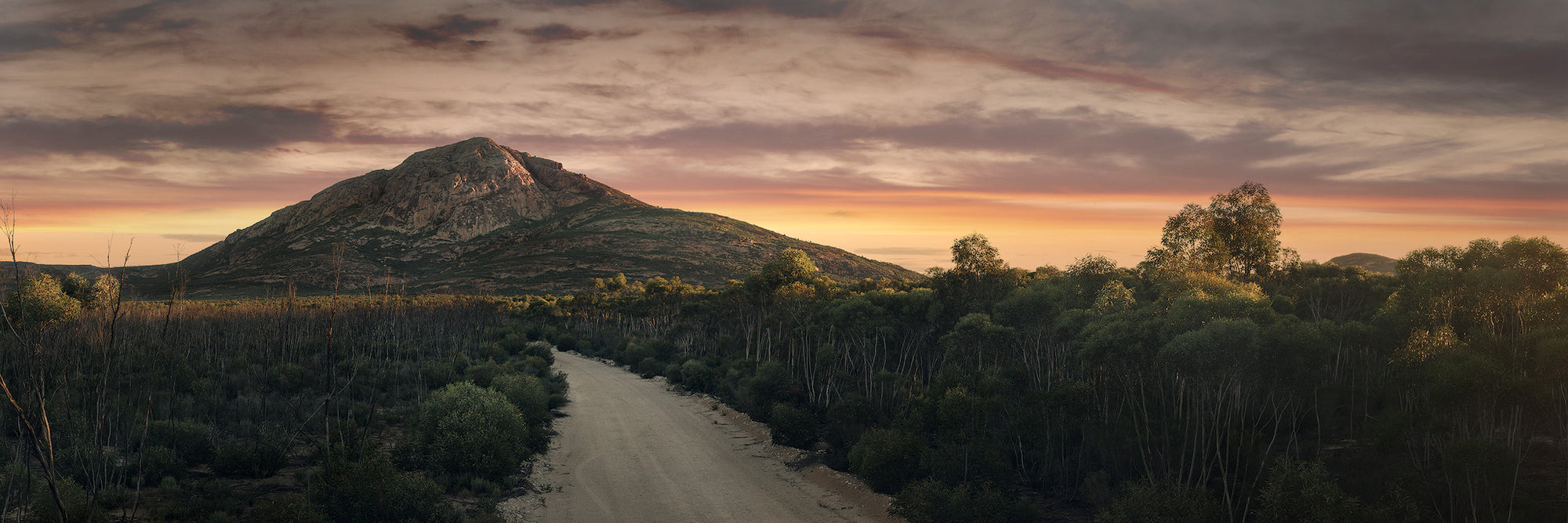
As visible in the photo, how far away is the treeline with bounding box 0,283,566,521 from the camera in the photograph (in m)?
18.0

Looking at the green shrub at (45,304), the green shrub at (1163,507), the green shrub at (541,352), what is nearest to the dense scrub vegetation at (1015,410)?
the green shrub at (1163,507)

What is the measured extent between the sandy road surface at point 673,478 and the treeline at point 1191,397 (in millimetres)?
2238

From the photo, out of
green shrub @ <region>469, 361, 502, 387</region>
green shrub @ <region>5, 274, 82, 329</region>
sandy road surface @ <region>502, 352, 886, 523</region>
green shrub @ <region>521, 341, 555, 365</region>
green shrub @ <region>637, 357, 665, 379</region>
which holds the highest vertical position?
green shrub @ <region>5, 274, 82, 329</region>

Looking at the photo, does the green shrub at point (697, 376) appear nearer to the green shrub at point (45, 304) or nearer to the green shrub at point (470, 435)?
the green shrub at point (470, 435)

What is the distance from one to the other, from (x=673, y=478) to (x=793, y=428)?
725cm

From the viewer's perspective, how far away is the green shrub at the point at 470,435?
2675 cm

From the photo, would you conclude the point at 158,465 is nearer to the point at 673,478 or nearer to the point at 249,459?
the point at 249,459

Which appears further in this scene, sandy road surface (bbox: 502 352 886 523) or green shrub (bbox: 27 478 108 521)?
sandy road surface (bbox: 502 352 886 523)

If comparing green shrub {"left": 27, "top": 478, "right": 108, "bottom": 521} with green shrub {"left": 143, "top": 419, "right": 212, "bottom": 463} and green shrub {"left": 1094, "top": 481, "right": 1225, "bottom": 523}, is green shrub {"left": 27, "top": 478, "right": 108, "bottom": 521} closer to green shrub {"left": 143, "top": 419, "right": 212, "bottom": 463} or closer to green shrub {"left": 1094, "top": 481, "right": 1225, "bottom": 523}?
green shrub {"left": 143, "top": 419, "right": 212, "bottom": 463}

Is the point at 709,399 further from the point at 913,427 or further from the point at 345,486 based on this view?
the point at 345,486

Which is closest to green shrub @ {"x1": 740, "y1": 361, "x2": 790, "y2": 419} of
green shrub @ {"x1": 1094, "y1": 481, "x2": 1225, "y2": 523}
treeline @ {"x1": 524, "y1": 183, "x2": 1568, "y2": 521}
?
treeline @ {"x1": 524, "y1": 183, "x2": 1568, "y2": 521}

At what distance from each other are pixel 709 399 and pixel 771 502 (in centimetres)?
2336

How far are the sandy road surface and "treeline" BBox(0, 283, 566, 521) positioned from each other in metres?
1.89

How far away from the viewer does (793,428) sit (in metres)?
33.7
